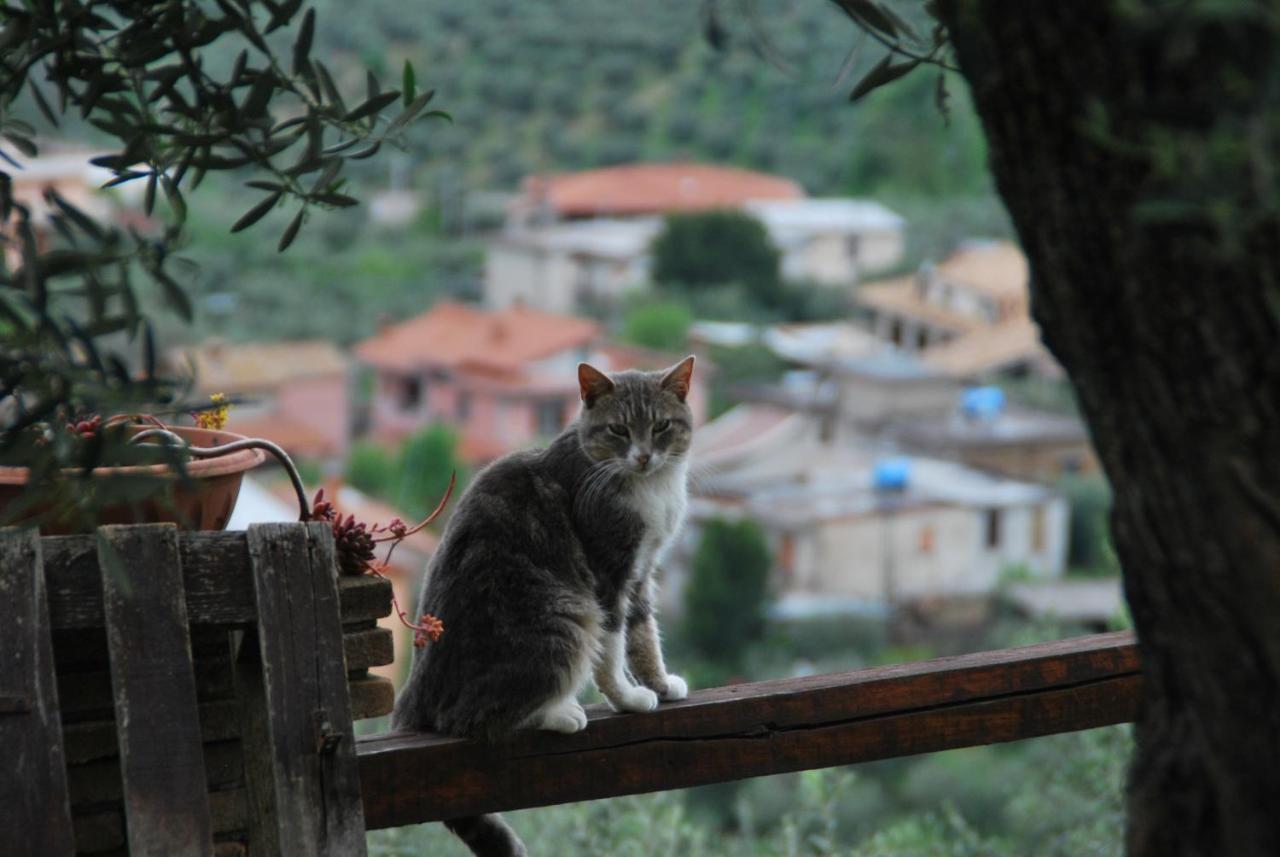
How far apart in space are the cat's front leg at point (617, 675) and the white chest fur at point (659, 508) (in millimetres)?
107

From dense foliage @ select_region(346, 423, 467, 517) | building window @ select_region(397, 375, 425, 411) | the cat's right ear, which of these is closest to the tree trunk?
the cat's right ear

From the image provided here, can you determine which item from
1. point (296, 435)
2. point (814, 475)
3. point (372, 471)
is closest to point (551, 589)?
point (814, 475)

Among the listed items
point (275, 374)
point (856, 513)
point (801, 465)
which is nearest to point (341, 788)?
point (856, 513)

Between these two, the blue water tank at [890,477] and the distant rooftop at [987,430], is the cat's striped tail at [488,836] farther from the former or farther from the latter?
the distant rooftop at [987,430]

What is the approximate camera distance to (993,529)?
25094 millimetres

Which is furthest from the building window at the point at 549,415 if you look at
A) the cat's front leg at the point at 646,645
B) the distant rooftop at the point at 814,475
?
the cat's front leg at the point at 646,645

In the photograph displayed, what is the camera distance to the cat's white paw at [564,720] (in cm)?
Answer: 164

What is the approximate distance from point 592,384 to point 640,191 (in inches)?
1551

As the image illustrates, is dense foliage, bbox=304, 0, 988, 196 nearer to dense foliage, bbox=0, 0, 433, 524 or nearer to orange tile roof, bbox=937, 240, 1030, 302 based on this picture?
orange tile roof, bbox=937, 240, 1030, 302

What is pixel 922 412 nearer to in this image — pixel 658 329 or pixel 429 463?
pixel 658 329

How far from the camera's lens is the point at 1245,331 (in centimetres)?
88

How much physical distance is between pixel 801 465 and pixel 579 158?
20.8 metres

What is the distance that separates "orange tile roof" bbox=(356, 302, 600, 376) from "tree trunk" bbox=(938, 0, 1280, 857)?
90.7 feet

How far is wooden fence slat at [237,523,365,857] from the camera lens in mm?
1386
